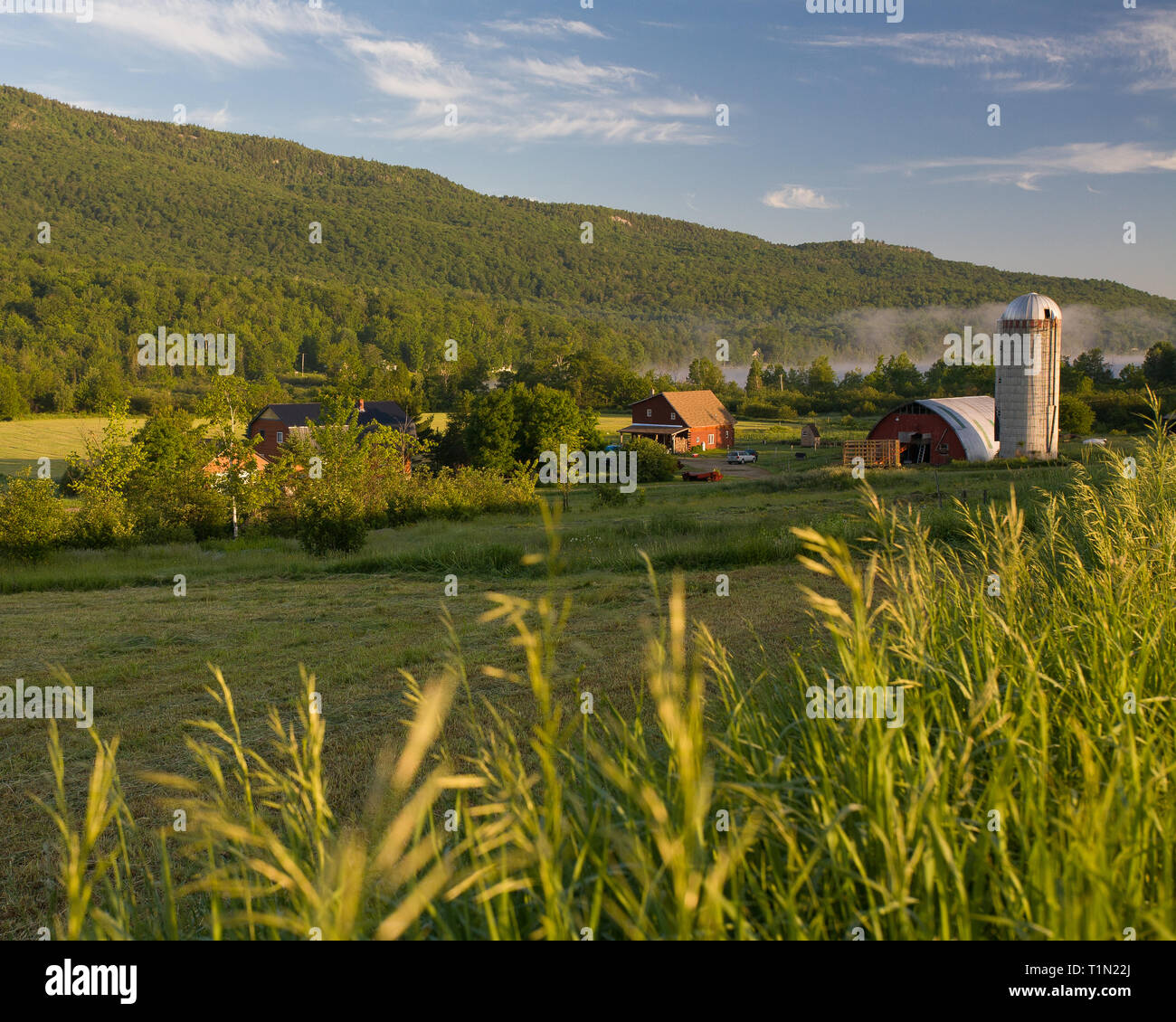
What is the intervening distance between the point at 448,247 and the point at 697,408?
381ft

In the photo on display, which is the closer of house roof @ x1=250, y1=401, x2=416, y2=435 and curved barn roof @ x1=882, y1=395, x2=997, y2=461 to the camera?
curved barn roof @ x1=882, y1=395, x2=997, y2=461

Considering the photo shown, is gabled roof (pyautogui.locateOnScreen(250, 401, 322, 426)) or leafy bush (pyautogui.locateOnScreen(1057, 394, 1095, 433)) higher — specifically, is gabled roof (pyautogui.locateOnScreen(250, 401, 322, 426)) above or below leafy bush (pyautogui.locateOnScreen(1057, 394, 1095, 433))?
above

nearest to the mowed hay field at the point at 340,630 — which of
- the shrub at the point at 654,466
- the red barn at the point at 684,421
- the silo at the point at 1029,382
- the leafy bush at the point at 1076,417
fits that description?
the silo at the point at 1029,382

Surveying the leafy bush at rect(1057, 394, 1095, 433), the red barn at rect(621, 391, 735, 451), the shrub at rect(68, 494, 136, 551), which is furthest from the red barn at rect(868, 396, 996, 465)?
the shrub at rect(68, 494, 136, 551)

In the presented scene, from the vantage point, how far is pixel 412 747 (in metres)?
1.66

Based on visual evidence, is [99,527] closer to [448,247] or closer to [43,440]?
[43,440]

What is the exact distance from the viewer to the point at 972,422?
151ft

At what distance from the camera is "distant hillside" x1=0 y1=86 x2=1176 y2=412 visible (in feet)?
494

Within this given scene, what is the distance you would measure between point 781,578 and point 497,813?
11039 mm

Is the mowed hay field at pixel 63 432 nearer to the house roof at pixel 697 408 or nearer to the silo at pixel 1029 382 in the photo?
the house roof at pixel 697 408

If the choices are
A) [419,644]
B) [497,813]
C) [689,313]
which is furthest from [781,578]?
[689,313]

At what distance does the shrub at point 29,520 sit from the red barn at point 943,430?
40.5 meters

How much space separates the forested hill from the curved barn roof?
12602cm

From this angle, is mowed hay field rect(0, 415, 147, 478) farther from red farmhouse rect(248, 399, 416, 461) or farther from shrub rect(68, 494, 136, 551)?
shrub rect(68, 494, 136, 551)
